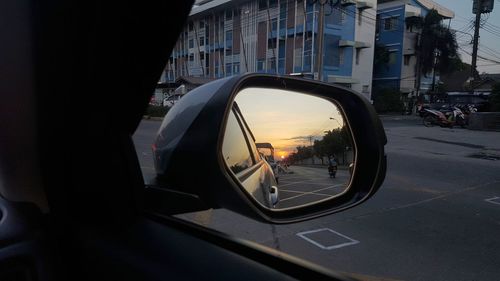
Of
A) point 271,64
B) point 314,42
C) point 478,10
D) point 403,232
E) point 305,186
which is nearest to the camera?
point 305,186

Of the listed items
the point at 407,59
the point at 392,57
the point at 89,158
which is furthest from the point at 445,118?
the point at 89,158

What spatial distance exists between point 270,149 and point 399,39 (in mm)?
40710

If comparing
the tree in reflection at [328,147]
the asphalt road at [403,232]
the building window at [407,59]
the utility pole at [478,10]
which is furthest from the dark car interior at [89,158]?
the building window at [407,59]

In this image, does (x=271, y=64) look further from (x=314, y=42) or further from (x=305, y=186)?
(x=305, y=186)

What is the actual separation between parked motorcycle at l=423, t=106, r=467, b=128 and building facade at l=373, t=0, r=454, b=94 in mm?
17300

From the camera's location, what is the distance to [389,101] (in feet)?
124

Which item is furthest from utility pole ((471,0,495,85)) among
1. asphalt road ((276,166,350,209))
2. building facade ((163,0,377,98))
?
asphalt road ((276,166,350,209))

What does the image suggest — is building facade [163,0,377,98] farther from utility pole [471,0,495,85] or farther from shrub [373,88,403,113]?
utility pole [471,0,495,85]

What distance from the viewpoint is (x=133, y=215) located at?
151cm

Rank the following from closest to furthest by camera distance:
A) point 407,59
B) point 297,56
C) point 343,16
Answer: point 297,56, point 343,16, point 407,59

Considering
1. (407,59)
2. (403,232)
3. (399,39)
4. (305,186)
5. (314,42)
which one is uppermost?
(399,39)

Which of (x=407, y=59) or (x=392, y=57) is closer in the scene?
(x=392, y=57)

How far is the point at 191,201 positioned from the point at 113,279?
0.36 meters

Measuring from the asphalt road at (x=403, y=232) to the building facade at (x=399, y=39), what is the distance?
3401cm
